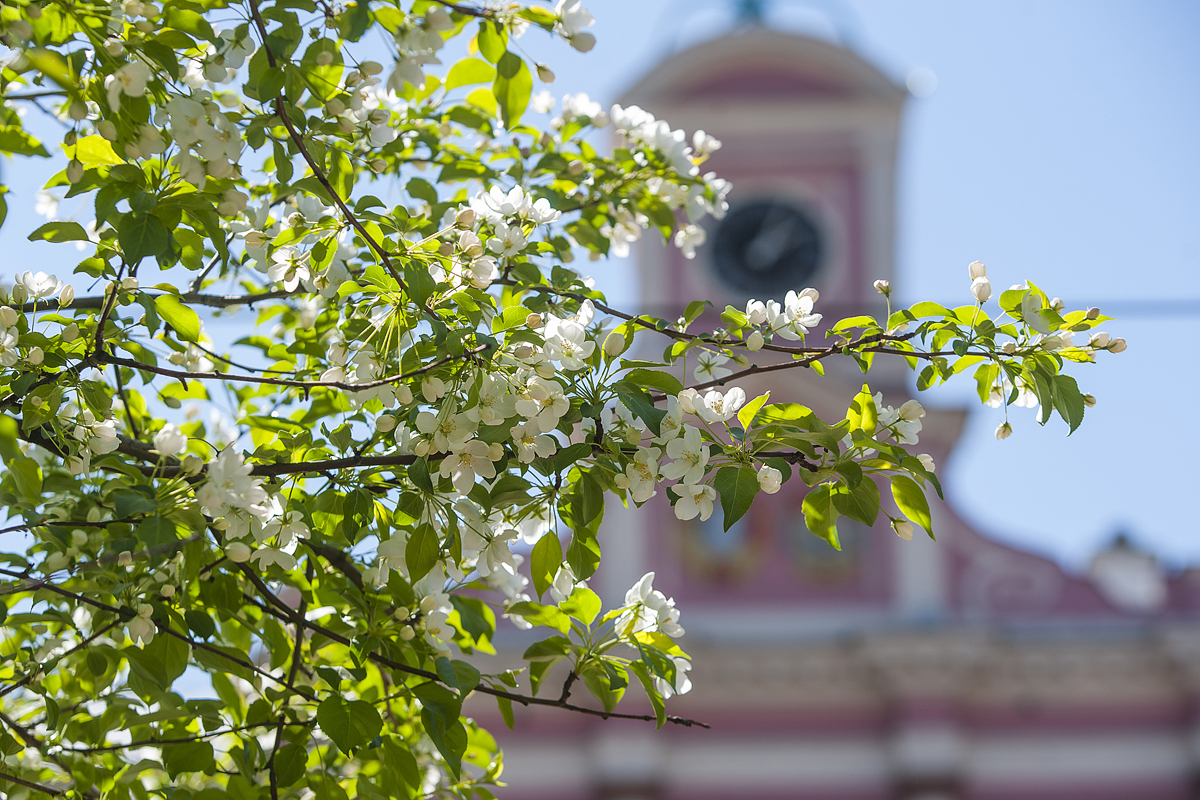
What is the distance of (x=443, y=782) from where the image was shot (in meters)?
1.89

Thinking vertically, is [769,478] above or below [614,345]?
below

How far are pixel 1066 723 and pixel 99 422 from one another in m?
8.18

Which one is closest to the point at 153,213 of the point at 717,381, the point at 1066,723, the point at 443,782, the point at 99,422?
the point at 99,422

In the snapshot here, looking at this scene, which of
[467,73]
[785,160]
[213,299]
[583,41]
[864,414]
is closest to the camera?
[864,414]

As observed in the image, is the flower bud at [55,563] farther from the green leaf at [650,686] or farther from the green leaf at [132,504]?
the green leaf at [650,686]

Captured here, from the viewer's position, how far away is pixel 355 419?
1390mm

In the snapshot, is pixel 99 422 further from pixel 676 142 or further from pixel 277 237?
pixel 676 142

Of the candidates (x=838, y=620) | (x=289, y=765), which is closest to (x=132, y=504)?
(x=289, y=765)

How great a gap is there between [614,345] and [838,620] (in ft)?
26.0

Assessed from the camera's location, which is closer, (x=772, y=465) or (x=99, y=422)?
(x=772, y=465)

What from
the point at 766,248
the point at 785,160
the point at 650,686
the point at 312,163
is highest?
the point at 785,160

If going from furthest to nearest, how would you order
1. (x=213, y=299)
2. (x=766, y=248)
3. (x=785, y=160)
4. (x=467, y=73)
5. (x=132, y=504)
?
(x=785, y=160) → (x=766, y=248) → (x=213, y=299) → (x=467, y=73) → (x=132, y=504)

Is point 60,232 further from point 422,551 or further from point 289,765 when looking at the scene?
point 289,765

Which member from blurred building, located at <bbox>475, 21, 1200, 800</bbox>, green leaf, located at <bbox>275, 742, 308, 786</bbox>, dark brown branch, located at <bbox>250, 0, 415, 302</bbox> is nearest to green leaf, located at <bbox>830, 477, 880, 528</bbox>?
dark brown branch, located at <bbox>250, 0, 415, 302</bbox>
